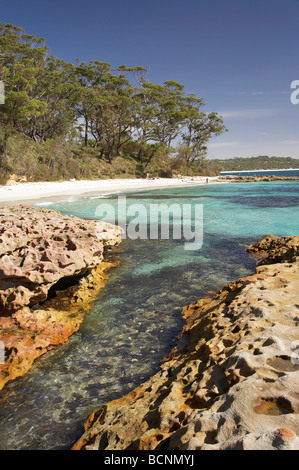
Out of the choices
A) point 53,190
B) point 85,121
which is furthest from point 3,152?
point 85,121

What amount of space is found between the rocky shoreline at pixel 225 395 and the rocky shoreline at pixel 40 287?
4.84 ft

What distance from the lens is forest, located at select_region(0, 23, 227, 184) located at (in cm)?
2677

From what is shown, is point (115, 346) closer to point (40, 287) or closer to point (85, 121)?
point (40, 287)

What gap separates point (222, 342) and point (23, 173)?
2690 centimetres

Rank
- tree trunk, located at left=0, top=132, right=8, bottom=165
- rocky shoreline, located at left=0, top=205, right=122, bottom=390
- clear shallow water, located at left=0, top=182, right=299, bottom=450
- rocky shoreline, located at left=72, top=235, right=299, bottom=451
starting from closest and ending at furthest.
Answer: rocky shoreline, located at left=72, top=235, right=299, bottom=451 < clear shallow water, located at left=0, top=182, right=299, bottom=450 < rocky shoreline, located at left=0, top=205, right=122, bottom=390 < tree trunk, located at left=0, top=132, right=8, bottom=165

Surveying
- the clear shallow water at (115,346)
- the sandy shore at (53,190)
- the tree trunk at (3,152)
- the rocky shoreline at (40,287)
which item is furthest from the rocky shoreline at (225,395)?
the tree trunk at (3,152)

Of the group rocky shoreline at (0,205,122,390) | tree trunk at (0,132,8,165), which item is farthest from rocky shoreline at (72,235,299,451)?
tree trunk at (0,132,8,165)

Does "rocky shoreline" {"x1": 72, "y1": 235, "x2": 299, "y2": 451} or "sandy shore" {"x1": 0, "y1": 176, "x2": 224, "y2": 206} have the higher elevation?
"sandy shore" {"x1": 0, "y1": 176, "x2": 224, "y2": 206}

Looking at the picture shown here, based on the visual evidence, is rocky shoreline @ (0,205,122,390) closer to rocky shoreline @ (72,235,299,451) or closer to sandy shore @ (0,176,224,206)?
rocky shoreline @ (72,235,299,451)

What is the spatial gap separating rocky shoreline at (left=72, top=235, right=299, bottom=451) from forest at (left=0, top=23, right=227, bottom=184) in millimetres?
23864

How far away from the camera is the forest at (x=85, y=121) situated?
2677cm

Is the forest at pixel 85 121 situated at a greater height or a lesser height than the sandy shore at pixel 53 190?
greater

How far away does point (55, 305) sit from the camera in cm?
496

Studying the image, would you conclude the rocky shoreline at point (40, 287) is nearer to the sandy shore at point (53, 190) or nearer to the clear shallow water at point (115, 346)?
the clear shallow water at point (115, 346)
